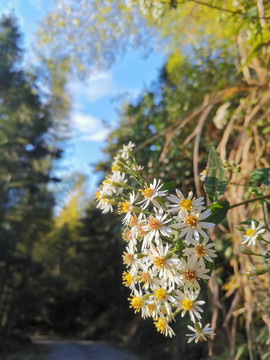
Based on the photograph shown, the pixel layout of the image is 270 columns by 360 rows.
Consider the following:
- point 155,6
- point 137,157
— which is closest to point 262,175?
point 155,6

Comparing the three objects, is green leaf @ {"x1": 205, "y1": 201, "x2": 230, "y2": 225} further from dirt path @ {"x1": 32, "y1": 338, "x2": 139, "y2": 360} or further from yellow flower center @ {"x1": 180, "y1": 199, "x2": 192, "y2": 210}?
dirt path @ {"x1": 32, "y1": 338, "x2": 139, "y2": 360}

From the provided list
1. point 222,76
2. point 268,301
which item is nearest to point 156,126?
point 222,76

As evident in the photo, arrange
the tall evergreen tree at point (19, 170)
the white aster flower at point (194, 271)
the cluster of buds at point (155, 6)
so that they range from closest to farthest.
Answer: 1. the white aster flower at point (194, 271)
2. the cluster of buds at point (155, 6)
3. the tall evergreen tree at point (19, 170)

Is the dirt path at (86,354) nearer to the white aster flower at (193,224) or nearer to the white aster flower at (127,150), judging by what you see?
the white aster flower at (127,150)

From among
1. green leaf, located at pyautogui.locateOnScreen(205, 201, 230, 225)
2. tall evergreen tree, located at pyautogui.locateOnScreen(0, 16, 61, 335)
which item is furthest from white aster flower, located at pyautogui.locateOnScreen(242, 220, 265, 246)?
tall evergreen tree, located at pyautogui.locateOnScreen(0, 16, 61, 335)

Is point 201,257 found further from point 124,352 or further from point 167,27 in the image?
point 124,352

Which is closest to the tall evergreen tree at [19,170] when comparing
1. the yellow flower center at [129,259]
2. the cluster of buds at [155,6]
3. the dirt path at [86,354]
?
the dirt path at [86,354]
